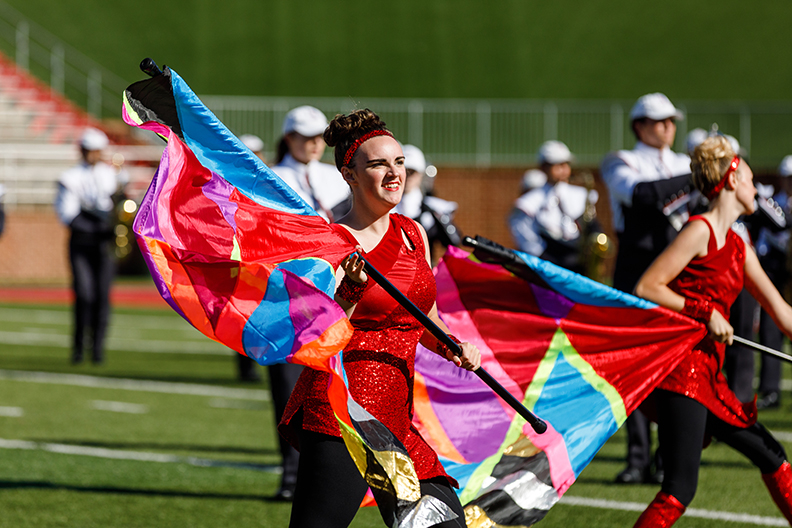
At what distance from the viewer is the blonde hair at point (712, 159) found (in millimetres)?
4641

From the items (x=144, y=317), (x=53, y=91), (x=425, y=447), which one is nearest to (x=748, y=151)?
(x=144, y=317)

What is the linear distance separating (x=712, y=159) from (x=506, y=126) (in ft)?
74.1

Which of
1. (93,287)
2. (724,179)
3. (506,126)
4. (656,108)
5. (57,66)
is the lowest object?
(93,287)

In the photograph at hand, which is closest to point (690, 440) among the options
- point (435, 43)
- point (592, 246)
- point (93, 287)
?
point (592, 246)

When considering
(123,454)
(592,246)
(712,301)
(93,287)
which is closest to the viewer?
(712,301)

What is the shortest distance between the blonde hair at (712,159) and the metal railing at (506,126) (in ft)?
71.2

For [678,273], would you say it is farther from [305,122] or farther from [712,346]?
[305,122]

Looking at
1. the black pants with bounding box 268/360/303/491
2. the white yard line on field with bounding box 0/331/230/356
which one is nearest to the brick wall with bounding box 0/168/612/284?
the white yard line on field with bounding box 0/331/230/356

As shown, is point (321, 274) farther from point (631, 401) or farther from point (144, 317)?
point (144, 317)

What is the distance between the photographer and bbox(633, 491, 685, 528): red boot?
439 cm

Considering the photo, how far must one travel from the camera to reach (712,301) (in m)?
4.71

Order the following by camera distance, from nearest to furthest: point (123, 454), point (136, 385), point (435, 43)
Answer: point (123, 454)
point (136, 385)
point (435, 43)

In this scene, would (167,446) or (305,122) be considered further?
(167,446)

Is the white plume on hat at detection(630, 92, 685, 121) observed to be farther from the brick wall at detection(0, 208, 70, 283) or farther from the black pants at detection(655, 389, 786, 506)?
the brick wall at detection(0, 208, 70, 283)
